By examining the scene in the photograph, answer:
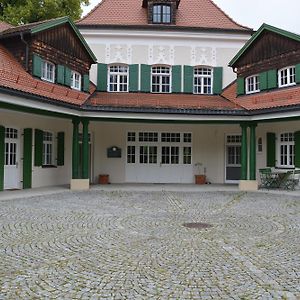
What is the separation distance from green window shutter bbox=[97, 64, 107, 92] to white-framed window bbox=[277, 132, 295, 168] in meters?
8.47

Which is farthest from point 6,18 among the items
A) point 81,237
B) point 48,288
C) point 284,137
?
point 48,288

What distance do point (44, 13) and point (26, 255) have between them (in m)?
21.0

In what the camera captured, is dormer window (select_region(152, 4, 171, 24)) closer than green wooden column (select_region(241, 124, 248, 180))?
No

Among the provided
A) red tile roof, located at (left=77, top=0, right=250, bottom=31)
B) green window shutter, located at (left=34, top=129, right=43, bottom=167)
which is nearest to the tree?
red tile roof, located at (left=77, top=0, right=250, bottom=31)

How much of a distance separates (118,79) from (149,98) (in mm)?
2380

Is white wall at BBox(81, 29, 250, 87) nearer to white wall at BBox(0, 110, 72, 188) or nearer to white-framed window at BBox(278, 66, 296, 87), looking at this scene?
white wall at BBox(0, 110, 72, 188)

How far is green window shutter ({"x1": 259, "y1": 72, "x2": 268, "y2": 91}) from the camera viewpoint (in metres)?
17.0

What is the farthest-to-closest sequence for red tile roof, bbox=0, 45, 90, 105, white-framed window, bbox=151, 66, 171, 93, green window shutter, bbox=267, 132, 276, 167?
white-framed window, bbox=151, 66, 171, 93 → green window shutter, bbox=267, 132, 276, 167 → red tile roof, bbox=0, 45, 90, 105

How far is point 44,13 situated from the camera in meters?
23.9

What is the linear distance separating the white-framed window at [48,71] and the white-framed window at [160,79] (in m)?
5.37

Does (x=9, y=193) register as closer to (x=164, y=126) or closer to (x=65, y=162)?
(x=65, y=162)

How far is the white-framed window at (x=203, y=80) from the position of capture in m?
19.6

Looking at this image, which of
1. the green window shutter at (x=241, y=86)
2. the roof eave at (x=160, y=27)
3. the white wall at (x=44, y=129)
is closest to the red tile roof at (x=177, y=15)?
the roof eave at (x=160, y=27)

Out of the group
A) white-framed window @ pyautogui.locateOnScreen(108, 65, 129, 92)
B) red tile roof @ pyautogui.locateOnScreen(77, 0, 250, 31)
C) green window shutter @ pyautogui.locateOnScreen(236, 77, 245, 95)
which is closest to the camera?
green window shutter @ pyautogui.locateOnScreen(236, 77, 245, 95)
